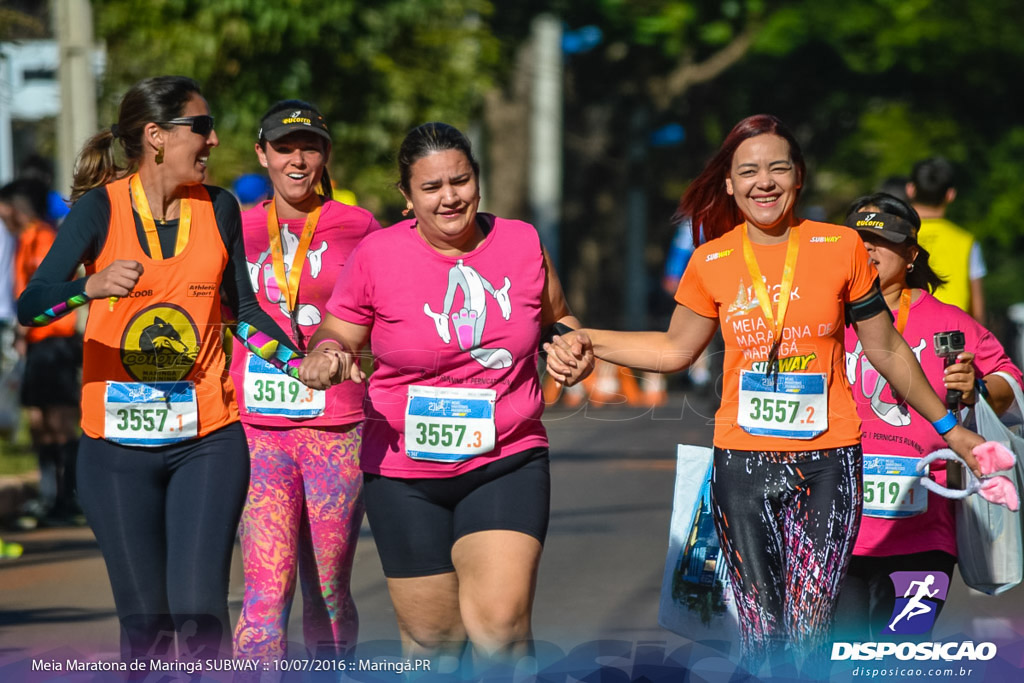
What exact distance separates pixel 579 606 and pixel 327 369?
10.4ft

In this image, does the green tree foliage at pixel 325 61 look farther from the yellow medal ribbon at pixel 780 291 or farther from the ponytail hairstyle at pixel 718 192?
the yellow medal ribbon at pixel 780 291

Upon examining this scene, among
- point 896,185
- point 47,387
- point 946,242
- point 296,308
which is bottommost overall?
point 47,387

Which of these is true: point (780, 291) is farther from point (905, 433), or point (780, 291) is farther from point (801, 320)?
point (905, 433)

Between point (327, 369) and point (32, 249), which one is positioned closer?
point (327, 369)

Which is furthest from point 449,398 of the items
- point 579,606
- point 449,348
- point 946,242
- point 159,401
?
point 946,242

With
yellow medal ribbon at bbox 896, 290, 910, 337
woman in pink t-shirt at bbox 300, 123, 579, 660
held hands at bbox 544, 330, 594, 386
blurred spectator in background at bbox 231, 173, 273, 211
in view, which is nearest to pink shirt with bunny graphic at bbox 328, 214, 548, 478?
woman in pink t-shirt at bbox 300, 123, 579, 660

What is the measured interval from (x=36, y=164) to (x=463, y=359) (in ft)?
21.6

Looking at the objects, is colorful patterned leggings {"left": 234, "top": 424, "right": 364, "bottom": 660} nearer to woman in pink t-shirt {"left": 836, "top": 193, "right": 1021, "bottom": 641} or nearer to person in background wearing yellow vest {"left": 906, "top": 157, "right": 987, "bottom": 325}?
woman in pink t-shirt {"left": 836, "top": 193, "right": 1021, "bottom": 641}

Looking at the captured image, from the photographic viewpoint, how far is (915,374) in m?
4.43

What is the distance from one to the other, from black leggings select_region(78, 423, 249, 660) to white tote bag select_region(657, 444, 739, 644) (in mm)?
1332

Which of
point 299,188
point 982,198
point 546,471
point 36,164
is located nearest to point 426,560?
point 546,471

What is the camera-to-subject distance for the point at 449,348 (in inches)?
173

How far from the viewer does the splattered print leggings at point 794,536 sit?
4.29 metres

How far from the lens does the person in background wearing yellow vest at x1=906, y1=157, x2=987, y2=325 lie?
24.3 ft
